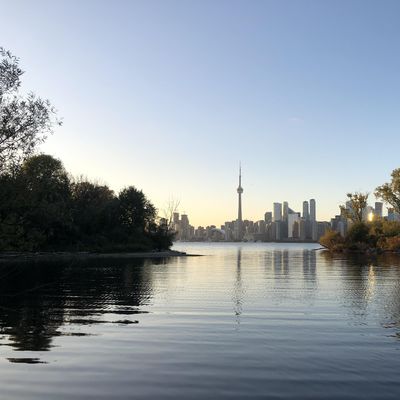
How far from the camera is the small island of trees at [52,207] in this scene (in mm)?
28125

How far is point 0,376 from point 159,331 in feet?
26.8

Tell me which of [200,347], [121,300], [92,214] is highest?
[92,214]

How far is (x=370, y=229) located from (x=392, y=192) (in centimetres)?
2057

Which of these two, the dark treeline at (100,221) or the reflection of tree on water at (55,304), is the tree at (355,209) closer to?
the dark treeline at (100,221)

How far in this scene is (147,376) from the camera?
13.3 m

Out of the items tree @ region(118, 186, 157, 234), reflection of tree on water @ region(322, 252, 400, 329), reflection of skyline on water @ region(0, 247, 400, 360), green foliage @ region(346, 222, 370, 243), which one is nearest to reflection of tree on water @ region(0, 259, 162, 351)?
reflection of skyline on water @ region(0, 247, 400, 360)

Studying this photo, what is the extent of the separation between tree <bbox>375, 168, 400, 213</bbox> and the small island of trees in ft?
200

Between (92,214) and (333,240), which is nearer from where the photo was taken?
(92,214)

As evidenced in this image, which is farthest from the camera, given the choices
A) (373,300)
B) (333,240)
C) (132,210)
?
(333,240)

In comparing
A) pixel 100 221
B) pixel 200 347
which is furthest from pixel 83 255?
pixel 200 347

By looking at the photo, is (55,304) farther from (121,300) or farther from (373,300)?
(373,300)

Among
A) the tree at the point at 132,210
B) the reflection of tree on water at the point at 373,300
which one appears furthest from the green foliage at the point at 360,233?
the reflection of tree on water at the point at 373,300

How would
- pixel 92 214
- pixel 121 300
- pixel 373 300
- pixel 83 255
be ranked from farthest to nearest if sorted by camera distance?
pixel 92 214 → pixel 83 255 → pixel 121 300 → pixel 373 300

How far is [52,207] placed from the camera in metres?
35.4
